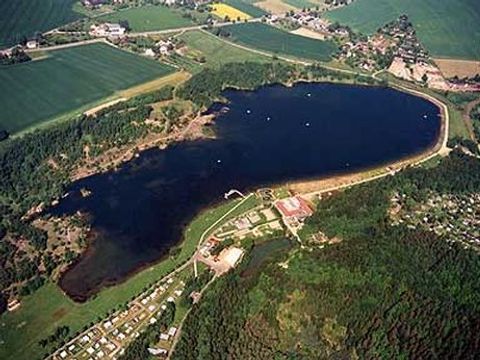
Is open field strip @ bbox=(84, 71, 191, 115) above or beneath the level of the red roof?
beneath

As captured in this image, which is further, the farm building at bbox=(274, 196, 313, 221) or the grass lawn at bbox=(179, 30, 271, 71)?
the grass lawn at bbox=(179, 30, 271, 71)

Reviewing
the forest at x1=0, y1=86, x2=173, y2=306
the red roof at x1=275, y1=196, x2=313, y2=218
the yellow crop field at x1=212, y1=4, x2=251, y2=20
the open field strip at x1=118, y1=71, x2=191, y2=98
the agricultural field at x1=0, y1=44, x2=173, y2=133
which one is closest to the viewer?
the forest at x1=0, y1=86, x2=173, y2=306

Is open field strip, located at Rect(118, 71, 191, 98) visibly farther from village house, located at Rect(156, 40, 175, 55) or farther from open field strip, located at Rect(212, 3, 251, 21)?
open field strip, located at Rect(212, 3, 251, 21)

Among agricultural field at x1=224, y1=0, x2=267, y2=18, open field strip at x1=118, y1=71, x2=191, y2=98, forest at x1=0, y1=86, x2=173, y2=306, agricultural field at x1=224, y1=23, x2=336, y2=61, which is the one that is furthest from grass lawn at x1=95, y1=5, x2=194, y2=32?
forest at x1=0, y1=86, x2=173, y2=306

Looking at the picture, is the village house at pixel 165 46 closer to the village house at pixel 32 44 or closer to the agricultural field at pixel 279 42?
the agricultural field at pixel 279 42

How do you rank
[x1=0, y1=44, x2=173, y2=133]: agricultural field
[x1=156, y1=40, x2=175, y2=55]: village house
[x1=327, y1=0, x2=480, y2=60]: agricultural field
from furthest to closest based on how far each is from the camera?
[x1=327, y1=0, x2=480, y2=60]: agricultural field, [x1=156, y1=40, x2=175, y2=55]: village house, [x1=0, y1=44, x2=173, y2=133]: agricultural field

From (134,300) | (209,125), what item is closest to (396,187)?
(209,125)

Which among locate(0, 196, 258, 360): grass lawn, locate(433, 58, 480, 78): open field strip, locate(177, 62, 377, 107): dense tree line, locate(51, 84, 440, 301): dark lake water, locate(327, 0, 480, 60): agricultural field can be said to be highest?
locate(327, 0, 480, 60): agricultural field

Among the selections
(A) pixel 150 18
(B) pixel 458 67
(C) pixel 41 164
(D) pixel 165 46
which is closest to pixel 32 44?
(D) pixel 165 46
